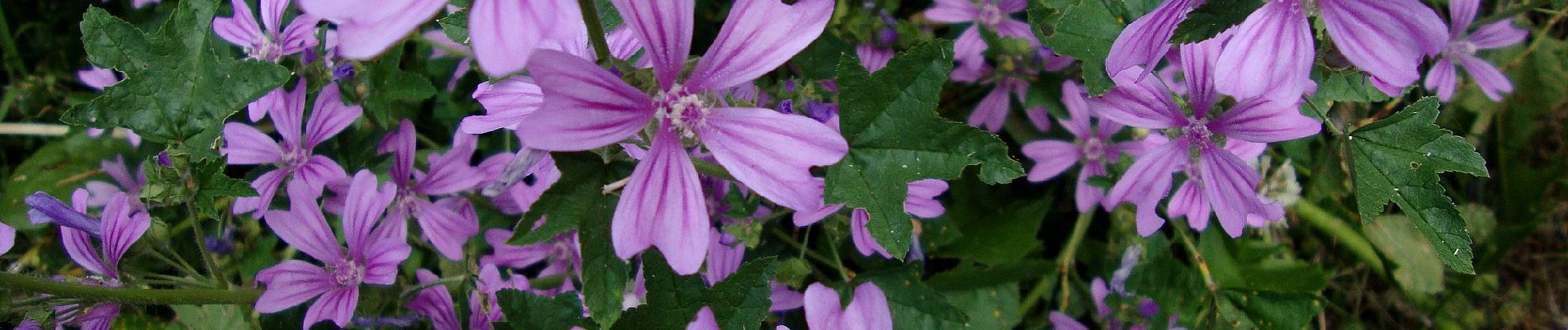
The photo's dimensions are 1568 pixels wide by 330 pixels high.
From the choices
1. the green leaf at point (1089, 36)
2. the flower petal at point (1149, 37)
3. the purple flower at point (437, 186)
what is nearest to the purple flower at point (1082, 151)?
the green leaf at point (1089, 36)

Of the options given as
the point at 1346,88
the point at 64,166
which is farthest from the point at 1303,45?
the point at 64,166

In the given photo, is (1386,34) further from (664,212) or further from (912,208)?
(664,212)

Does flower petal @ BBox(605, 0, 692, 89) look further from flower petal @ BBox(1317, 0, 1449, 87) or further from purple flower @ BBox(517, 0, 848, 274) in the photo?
flower petal @ BBox(1317, 0, 1449, 87)

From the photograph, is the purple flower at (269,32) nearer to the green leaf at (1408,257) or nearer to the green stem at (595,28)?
the green stem at (595,28)

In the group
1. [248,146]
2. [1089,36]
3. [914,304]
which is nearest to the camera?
[1089,36]

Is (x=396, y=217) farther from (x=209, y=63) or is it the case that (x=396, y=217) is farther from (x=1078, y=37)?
(x=1078, y=37)
